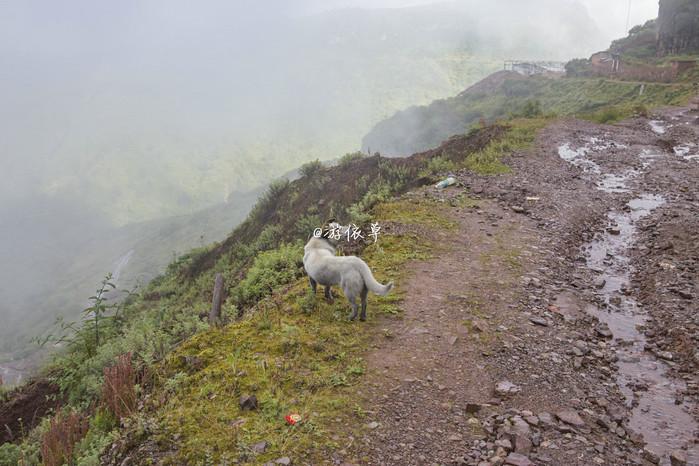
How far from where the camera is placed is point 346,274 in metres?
6.02

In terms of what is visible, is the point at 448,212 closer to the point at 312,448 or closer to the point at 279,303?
the point at 279,303

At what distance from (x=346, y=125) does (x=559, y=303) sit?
4950 inches

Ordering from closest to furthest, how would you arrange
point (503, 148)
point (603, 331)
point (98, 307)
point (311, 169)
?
point (603, 331)
point (98, 307)
point (503, 148)
point (311, 169)

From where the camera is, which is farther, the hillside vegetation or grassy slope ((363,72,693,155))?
grassy slope ((363,72,693,155))

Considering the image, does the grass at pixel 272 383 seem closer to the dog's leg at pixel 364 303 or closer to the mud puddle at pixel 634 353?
the dog's leg at pixel 364 303

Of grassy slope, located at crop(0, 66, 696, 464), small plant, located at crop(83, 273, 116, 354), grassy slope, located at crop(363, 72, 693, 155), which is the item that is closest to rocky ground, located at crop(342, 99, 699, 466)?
grassy slope, located at crop(0, 66, 696, 464)

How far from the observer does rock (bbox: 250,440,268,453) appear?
4017 mm

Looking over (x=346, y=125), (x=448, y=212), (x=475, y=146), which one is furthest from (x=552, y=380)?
(x=346, y=125)

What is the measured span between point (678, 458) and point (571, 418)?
3.00 feet

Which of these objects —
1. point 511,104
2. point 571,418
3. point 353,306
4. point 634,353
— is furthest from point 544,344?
point 511,104

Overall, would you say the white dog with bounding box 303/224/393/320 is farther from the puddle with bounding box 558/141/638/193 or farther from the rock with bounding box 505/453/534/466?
the puddle with bounding box 558/141/638/193

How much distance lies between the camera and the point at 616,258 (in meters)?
9.01

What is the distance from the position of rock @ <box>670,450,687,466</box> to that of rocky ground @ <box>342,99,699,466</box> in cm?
1

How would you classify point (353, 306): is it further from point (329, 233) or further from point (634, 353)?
point (634, 353)
